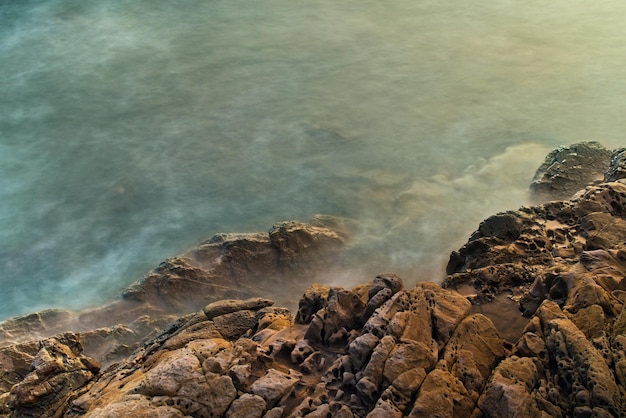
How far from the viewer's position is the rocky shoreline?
10.9 meters

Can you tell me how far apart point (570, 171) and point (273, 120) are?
9.72 m

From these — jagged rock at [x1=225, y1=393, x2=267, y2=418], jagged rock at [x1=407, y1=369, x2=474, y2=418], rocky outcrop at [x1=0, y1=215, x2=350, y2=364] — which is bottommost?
rocky outcrop at [x1=0, y1=215, x2=350, y2=364]

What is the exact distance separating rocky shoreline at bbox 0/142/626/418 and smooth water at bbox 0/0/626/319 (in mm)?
1554

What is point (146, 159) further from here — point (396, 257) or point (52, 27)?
point (52, 27)

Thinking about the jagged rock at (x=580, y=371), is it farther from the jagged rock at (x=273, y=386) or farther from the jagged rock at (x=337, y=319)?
the jagged rock at (x=273, y=386)

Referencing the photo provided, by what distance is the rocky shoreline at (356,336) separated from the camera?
10.9m

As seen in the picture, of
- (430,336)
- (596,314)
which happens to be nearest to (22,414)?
(430,336)

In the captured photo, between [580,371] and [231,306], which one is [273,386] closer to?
[231,306]

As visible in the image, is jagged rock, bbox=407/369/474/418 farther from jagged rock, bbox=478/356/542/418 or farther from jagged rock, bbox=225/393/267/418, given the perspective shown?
jagged rock, bbox=225/393/267/418

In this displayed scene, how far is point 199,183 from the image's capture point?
21.0 meters

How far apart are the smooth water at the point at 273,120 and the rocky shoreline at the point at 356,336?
1.55 meters

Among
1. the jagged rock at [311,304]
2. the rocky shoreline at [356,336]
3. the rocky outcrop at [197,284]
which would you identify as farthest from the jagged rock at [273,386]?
the rocky outcrop at [197,284]

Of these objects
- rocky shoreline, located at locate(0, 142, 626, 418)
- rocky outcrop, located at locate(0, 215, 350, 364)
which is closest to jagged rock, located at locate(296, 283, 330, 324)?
rocky shoreline, located at locate(0, 142, 626, 418)

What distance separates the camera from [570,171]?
62.4ft
